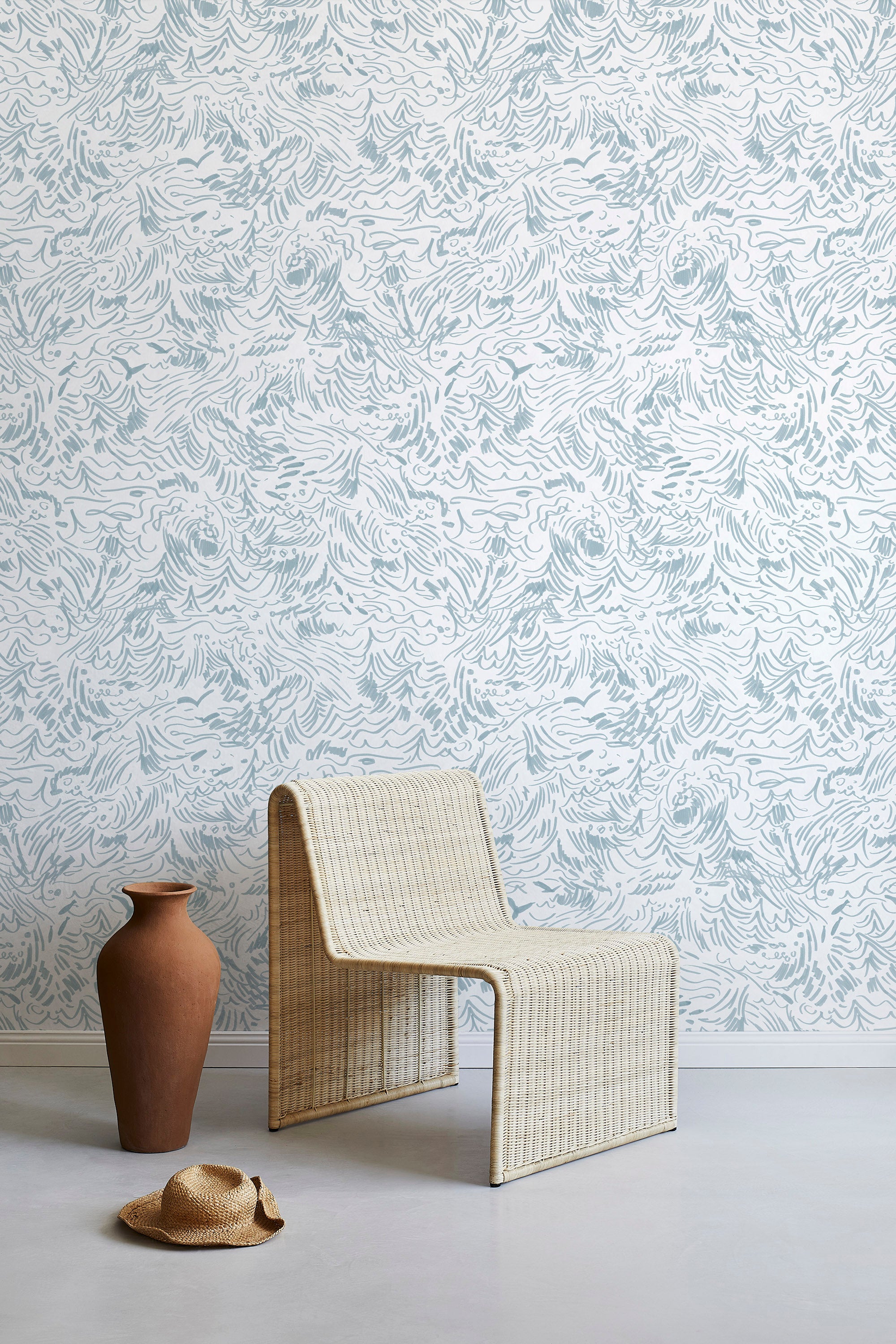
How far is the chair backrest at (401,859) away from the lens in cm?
231

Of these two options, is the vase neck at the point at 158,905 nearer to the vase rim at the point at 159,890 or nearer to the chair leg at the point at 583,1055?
the vase rim at the point at 159,890

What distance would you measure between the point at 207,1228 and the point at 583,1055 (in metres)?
0.71

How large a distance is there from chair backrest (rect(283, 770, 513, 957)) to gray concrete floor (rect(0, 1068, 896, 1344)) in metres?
0.38

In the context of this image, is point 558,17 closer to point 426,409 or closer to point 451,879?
point 426,409

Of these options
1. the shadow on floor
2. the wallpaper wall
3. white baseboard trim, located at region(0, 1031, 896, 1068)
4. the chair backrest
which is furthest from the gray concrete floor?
the wallpaper wall

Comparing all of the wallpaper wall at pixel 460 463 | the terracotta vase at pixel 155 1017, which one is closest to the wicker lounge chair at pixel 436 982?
the terracotta vase at pixel 155 1017

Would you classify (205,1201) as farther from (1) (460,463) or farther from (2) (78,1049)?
(1) (460,463)

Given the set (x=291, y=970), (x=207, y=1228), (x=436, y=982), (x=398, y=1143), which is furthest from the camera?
(x=436, y=982)

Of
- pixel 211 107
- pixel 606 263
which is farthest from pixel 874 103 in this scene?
pixel 211 107

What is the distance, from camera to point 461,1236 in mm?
1793

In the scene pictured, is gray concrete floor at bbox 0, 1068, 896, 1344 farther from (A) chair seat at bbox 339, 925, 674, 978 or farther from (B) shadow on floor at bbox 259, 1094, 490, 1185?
(A) chair seat at bbox 339, 925, 674, 978

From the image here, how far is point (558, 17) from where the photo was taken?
9.30 ft

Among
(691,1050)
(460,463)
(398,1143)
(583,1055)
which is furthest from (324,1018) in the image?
(460,463)

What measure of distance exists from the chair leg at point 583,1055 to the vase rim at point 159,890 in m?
0.62
